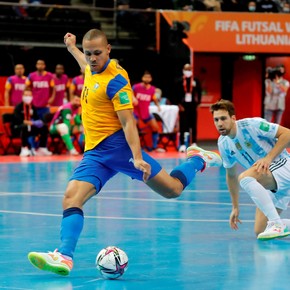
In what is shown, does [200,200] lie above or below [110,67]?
below

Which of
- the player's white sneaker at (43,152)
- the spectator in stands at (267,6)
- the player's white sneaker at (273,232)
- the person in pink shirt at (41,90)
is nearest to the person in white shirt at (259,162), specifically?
the player's white sneaker at (273,232)

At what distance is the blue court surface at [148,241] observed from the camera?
709 cm

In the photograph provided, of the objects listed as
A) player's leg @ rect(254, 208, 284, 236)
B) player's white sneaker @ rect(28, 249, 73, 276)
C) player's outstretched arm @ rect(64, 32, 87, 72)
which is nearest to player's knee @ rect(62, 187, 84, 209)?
player's white sneaker @ rect(28, 249, 73, 276)

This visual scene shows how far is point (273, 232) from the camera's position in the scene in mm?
8812

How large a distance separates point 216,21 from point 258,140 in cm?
1888

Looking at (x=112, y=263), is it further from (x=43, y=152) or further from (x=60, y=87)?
(x=60, y=87)

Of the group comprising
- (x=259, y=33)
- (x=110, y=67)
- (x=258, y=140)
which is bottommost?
(x=258, y=140)

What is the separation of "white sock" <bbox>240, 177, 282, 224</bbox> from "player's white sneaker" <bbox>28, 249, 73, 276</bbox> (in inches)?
97.6

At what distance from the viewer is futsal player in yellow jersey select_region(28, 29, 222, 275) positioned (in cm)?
713

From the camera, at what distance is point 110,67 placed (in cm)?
742

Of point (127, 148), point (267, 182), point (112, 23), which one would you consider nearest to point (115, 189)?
point (267, 182)

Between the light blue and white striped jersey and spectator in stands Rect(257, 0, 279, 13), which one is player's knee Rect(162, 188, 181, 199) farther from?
spectator in stands Rect(257, 0, 279, 13)

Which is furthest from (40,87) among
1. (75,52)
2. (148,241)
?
(75,52)

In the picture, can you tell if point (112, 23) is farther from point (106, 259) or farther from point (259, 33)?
point (106, 259)
